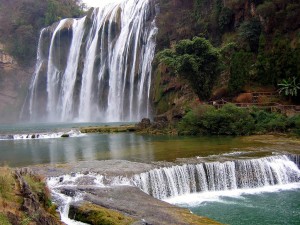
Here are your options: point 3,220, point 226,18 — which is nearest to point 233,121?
point 226,18

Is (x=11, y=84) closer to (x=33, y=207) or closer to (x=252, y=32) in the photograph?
(x=252, y=32)

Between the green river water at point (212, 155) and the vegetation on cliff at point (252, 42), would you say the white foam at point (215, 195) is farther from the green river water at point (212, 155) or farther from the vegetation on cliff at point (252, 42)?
the vegetation on cliff at point (252, 42)

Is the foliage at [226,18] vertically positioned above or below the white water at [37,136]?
above

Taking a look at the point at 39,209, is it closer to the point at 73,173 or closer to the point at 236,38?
the point at 73,173

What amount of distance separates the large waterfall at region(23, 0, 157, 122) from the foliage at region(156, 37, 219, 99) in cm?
1241

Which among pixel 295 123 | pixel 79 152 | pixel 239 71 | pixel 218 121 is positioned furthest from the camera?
pixel 239 71

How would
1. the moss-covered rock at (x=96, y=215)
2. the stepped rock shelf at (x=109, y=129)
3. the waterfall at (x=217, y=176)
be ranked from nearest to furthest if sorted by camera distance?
the moss-covered rock at (x=96, y=215), the waterfall at (x=217, y=176), the stepped rock shelf at (x=109, y=129)

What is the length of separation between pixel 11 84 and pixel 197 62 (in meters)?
49.5

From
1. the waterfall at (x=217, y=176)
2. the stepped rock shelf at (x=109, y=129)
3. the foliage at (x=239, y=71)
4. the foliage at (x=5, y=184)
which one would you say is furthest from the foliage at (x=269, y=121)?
the foliage at (x=5, y=184)

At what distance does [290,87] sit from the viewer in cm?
3041

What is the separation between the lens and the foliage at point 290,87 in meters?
29.9

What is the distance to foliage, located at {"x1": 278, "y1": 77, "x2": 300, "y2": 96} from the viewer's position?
29.9 m

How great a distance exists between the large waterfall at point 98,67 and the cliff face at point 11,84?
2.84m

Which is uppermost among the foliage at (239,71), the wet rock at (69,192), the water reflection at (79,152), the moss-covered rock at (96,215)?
the foliage at (239,71)
